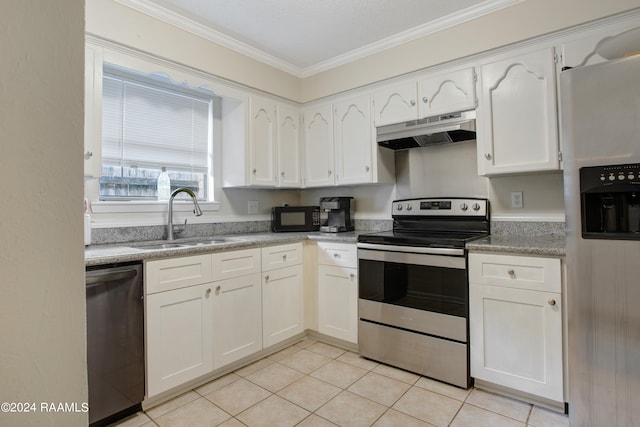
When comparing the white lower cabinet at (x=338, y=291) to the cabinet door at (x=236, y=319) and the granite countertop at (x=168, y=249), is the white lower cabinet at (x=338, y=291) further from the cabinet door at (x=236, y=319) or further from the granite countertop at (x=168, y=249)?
the cabinet door at (x=236, y=319)

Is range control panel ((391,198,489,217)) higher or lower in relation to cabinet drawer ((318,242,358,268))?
higher

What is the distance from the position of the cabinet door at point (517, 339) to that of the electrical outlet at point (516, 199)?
0.74m

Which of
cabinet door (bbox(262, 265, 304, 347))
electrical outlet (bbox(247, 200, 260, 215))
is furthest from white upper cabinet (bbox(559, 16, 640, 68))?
electrical outlet (bbox(247, 200, 260, 215))

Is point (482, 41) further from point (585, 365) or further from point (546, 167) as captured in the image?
point (585, 365)

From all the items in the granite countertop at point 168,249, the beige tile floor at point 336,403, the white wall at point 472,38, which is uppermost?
the white wall at point 472,38

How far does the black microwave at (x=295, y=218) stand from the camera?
123 inches

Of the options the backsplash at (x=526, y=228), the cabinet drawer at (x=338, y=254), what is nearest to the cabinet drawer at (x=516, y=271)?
the backsplash at (x=526, y=228)

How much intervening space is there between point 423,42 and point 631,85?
1.43 m

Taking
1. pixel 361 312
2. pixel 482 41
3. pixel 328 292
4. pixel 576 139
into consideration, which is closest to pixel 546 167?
pixel 576 139

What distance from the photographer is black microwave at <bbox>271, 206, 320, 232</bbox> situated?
10.3 feet

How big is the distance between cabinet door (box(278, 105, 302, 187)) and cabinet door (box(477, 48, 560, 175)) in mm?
1621

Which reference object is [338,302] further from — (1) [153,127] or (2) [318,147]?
(1) [153,127]

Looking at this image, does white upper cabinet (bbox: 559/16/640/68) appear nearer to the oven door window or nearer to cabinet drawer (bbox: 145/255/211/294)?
the oven door window

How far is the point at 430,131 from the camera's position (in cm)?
243
